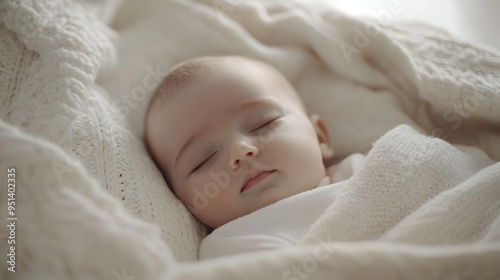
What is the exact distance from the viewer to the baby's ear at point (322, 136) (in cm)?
123

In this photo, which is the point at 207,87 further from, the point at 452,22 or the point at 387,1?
the point at 452,22

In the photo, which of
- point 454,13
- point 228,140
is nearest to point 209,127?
point 228,140

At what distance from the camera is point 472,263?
70cm

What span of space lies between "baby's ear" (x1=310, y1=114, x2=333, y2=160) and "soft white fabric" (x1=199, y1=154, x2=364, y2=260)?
0.69 ft

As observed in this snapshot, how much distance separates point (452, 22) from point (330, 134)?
1.83ft

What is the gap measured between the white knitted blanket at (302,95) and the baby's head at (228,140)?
0.19 feet

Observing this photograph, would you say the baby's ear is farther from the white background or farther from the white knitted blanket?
the white background

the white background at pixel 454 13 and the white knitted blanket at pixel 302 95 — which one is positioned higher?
the white background at pixel 454 13

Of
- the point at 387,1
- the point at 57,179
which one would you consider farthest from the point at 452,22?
the point at 57,179

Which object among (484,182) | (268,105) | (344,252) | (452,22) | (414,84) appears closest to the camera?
(344,252)

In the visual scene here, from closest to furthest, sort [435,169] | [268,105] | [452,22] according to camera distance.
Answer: [435,169]
[268,105]
[452,22]

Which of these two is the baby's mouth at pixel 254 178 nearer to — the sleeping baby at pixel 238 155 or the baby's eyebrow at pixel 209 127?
the sleeping baby at pixel 238 155

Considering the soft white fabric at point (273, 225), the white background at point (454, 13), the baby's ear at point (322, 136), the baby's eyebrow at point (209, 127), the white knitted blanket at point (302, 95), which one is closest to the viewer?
the white knitted blanket at point (302, 95)

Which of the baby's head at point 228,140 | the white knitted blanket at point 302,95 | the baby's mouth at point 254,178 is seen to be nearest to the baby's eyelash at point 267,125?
the baby's head at point 228,140
